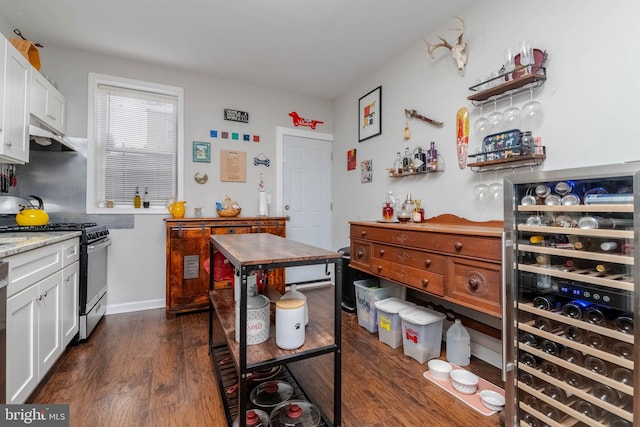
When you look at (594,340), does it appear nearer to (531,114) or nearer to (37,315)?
(531,114)

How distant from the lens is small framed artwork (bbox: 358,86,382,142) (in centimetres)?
349

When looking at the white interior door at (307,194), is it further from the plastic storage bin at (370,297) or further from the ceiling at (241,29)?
the plastic storage bin at (370,297)

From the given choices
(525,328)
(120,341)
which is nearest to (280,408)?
(525,328)

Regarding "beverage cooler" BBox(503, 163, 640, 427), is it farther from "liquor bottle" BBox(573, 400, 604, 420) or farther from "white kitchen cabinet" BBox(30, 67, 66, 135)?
"white kitchen cabinet" BBox(30, 67, 66, 135)

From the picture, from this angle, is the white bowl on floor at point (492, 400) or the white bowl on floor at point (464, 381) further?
the white bowl on floor at point (464, 381)

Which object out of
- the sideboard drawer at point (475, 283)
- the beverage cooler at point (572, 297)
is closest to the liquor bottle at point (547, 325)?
the beverage cooler at point (572, 297)

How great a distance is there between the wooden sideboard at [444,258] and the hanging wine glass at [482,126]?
2.24 ft

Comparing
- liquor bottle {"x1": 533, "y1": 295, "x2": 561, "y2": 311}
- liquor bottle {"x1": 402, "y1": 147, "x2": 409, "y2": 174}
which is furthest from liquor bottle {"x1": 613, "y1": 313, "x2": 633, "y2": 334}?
liquor bottle {"x1": 402, "y1": 147, "x2": 409, "y2": 174}

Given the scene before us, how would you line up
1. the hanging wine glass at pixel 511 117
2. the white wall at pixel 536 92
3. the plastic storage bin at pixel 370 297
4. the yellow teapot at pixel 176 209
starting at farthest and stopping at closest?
the yellow teapot at pixel 176 209, the plastic storage bin at pixel 370 297, the hanging wine glass at pixel 511 117, the white wall at pixel 536 92

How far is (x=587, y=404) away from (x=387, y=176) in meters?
2.45

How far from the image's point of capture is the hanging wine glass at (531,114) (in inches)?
77.3

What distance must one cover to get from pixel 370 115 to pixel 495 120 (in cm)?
168

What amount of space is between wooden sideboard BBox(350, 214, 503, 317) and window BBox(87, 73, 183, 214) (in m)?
2.43

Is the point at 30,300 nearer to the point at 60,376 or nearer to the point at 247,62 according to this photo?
the point at 60,376
